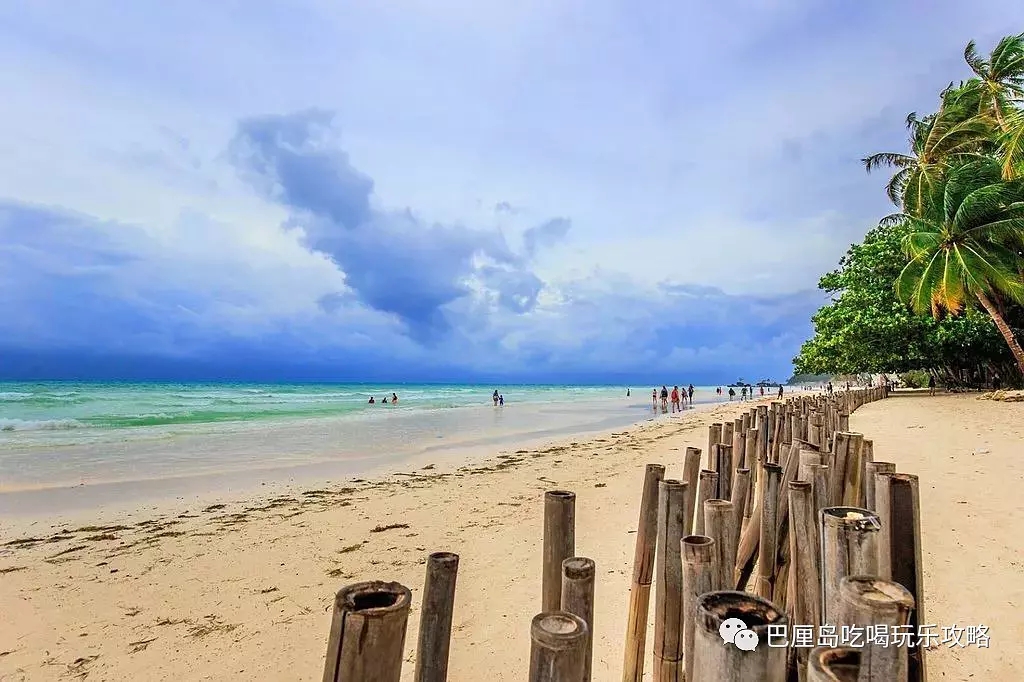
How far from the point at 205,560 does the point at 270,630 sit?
7.07ft

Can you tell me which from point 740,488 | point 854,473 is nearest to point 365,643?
point 740,488

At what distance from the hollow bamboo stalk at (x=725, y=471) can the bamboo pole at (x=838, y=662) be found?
8.45 ft

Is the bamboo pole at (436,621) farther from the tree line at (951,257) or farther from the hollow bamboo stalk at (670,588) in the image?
the tree line at (951,257)

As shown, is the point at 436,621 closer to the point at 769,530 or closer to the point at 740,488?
the point at 769,530

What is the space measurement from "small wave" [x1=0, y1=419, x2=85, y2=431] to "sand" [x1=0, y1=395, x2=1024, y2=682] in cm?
1486

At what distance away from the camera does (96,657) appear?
3.79 meters

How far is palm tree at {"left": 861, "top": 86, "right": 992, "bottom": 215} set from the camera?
20.7 meters

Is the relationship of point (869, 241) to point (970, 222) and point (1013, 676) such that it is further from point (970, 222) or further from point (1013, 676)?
point (1013, 676)

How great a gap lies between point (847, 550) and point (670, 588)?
3.47 ft

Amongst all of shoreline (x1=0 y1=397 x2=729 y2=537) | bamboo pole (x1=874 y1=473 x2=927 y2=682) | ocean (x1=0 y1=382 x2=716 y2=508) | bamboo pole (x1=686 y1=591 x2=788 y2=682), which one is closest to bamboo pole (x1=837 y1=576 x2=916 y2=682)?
bamboo pole (x1=686 y1=591 x2=788 y2=682)

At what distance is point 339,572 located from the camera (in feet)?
17.0

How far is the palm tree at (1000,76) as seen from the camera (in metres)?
22.0

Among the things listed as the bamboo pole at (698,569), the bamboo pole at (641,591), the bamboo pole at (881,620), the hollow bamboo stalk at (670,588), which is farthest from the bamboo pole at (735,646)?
the bamboo pole at (641,591)

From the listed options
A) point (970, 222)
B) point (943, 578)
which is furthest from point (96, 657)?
point (970, 222)
